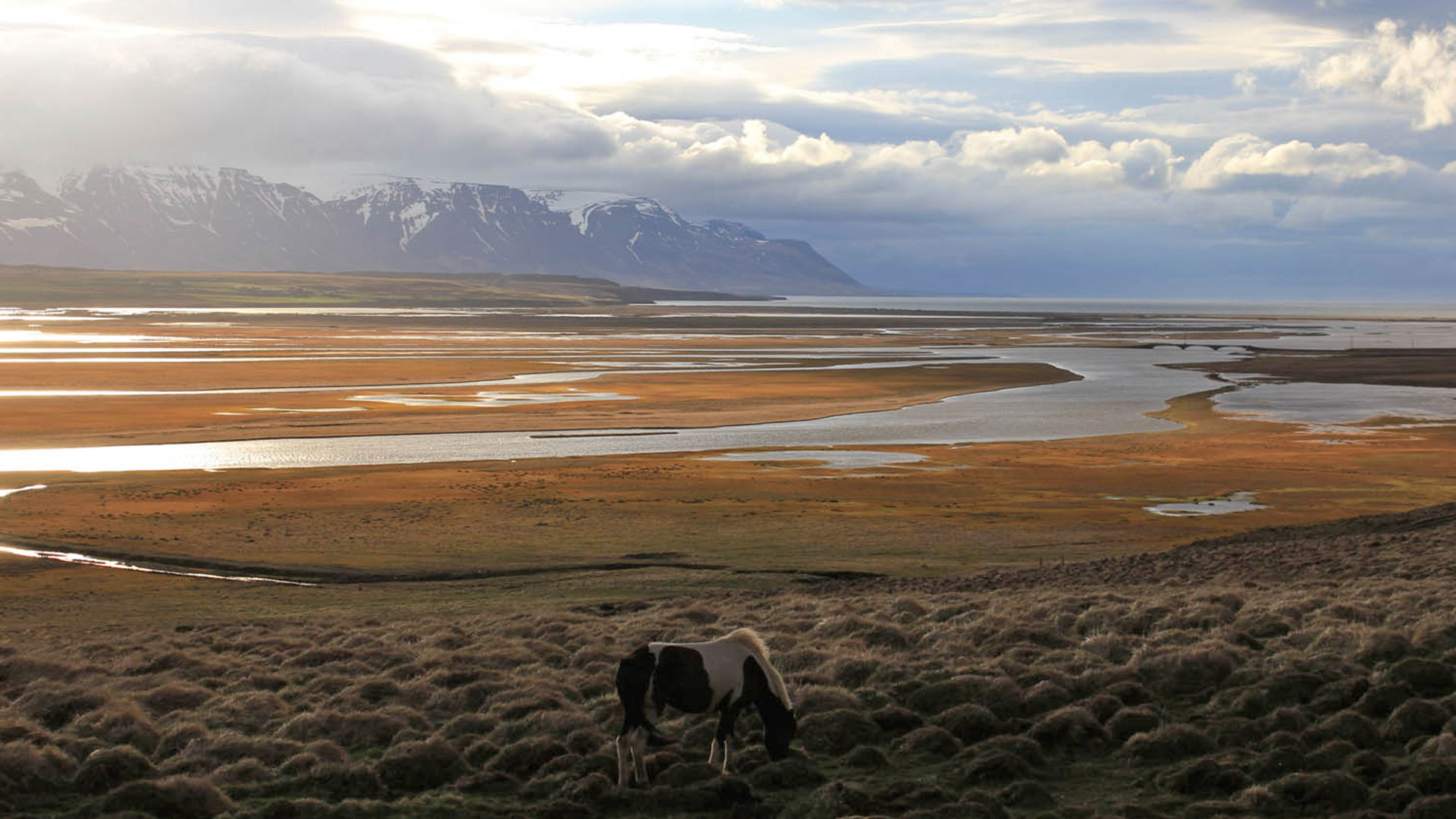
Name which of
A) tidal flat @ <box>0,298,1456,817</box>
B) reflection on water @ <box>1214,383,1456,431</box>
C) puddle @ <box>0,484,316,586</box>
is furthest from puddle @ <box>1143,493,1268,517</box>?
reflection on water @ <box>1214,383,1456,431</box>

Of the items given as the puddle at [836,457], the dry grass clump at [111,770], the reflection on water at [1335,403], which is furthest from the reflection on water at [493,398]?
the dry grass clump at [111,770]

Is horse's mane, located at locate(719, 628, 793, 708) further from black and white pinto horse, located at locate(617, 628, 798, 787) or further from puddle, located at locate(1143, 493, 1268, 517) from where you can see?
puddle, located at locate(1143, 493, 1268, 517)

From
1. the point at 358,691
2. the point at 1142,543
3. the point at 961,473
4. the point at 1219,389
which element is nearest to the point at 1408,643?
the point at 358,691

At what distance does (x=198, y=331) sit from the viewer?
424ft

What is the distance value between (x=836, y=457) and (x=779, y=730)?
32.9 meters

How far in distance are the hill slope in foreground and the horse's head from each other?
18cm

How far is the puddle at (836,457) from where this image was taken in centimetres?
4144

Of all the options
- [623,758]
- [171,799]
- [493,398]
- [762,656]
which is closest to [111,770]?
[171,799]

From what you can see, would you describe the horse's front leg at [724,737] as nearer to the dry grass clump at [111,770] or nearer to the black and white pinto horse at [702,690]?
the black and white pinto horse at [702,690]

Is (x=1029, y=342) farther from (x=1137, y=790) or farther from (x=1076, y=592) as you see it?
(x=1137, y=790)

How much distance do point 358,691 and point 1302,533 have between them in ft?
71.6

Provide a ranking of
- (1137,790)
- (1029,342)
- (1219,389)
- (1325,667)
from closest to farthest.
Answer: (1137,790), (1325,667), (1219,389), (1029,342)

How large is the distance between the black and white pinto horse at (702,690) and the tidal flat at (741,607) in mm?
324

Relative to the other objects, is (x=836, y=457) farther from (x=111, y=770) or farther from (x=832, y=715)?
(x=111, y=770)
